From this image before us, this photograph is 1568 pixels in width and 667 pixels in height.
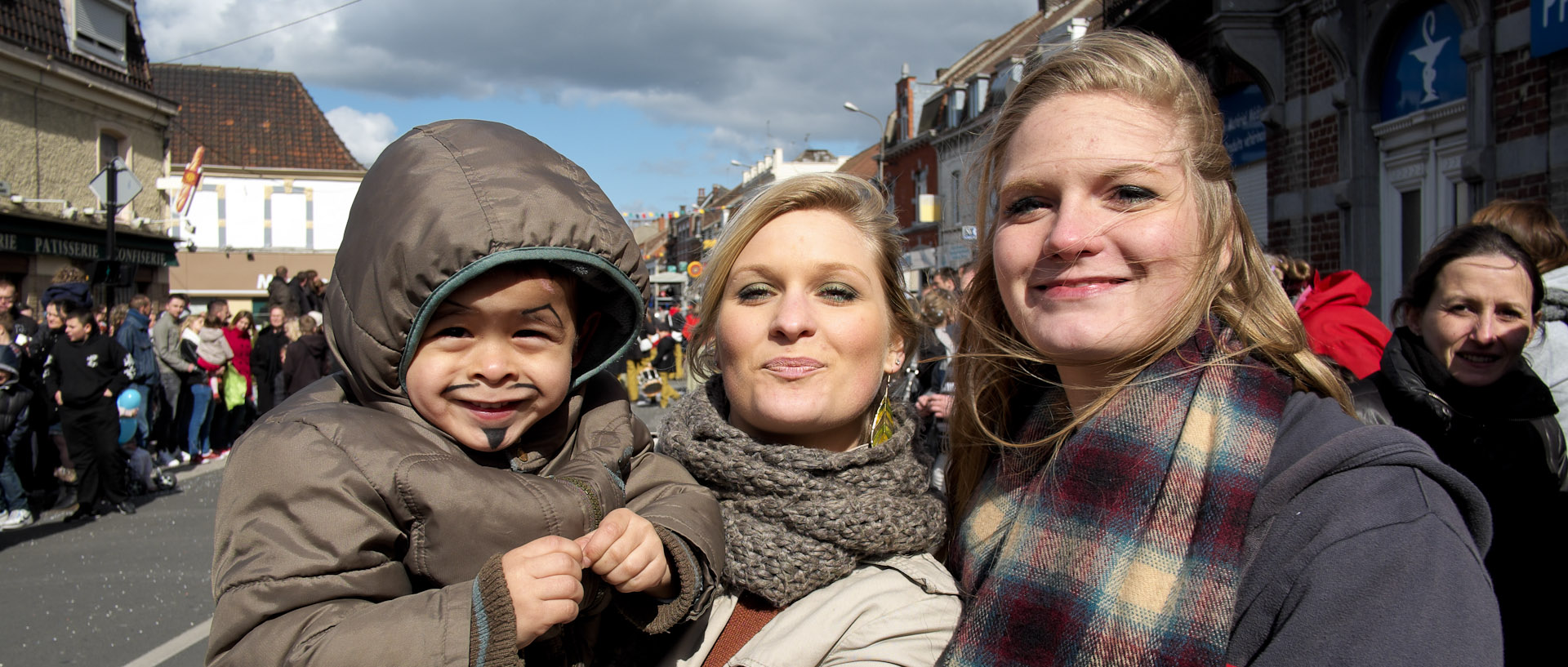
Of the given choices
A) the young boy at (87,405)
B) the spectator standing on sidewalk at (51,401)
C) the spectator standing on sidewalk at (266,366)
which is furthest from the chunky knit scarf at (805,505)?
the spectator standing on sidewalk at (266,366)

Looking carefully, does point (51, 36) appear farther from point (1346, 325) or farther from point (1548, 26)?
point (1548, 26)

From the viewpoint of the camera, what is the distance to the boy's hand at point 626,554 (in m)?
1.48

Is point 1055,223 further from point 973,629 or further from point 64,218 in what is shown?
point 64,218

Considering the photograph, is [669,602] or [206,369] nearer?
[669,602]

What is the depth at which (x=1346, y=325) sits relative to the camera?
4.11 meters

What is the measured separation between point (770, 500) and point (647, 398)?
15.4m

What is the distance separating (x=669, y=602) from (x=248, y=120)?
130 feet

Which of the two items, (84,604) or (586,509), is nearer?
(586,509)

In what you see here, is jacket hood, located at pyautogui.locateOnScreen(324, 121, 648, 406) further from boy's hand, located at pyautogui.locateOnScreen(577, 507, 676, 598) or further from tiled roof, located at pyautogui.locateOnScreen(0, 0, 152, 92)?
tiled roof, located at pyautogui.locateOnScreen(0, 0, 152, 92)

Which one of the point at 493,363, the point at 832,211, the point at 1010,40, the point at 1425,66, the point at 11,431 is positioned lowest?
the point at 11,431

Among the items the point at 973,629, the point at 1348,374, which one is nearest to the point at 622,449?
the point at 973,629

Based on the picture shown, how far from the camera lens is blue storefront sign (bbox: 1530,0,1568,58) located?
6555mm

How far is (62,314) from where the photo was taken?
7.80 m

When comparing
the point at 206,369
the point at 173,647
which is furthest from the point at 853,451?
the point at 206,369
